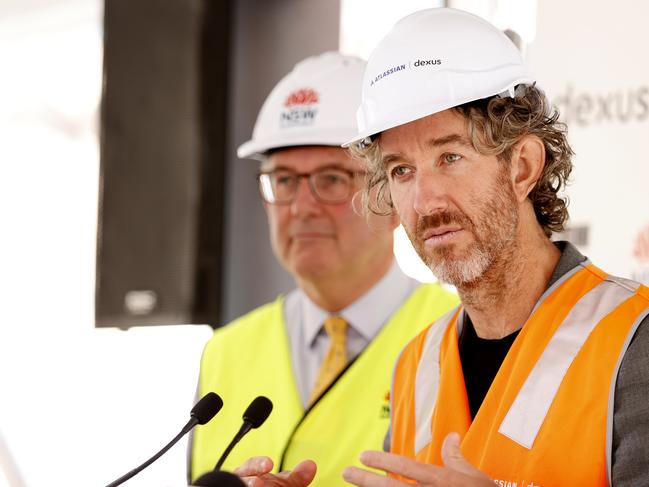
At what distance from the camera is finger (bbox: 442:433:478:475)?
149 centimetres

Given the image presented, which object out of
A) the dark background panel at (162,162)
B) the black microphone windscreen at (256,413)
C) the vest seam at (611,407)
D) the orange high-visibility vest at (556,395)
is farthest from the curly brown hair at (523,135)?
the dark background panel at (162,162)

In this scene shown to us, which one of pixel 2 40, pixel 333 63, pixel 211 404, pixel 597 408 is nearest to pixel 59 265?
pixel 2 40

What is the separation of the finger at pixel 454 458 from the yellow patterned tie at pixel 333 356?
42.6 inches

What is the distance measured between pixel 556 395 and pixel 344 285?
4.20ft

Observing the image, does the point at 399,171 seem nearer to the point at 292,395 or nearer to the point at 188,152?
the point at 292,395

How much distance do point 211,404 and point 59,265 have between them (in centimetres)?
216

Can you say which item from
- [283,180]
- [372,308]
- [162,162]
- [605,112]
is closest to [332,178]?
[283,180]

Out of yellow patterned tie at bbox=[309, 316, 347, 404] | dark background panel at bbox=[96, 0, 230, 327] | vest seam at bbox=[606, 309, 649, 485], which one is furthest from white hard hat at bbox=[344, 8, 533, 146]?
dark background panel at bbox=[96, 0, 230, 327]

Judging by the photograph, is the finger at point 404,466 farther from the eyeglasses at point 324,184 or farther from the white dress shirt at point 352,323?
the eyeglasses at point 324,184

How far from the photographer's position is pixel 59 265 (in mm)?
3773

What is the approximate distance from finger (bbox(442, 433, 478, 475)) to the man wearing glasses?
1.07 metres

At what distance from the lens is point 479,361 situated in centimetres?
195

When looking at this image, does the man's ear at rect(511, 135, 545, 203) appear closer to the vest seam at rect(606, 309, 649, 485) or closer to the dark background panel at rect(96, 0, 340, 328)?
the vest seam at rect(606, 309, 649, 485)

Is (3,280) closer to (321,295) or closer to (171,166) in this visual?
(171,166)
